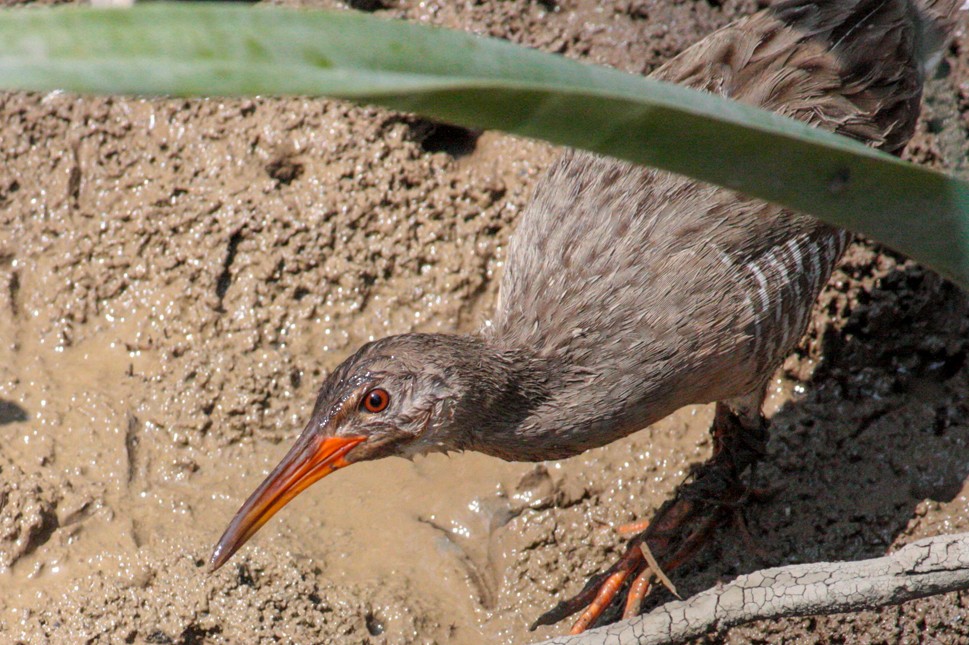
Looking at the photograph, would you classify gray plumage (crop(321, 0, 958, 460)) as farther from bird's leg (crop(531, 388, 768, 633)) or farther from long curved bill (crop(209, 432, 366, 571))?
bird's leg (crop(531, 388, 768, 633))

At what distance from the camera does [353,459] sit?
311cm

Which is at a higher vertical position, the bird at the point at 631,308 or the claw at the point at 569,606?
the bird at the point at 631,308

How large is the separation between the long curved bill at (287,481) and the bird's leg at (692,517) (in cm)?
99

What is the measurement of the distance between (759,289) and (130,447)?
2.39 metres

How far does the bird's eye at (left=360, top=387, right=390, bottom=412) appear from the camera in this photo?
3.02 meters

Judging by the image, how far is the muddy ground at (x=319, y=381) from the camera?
3453 mm

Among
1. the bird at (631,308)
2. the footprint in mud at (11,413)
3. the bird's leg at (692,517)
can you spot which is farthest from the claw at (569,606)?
the footprint in mud at (11,413)

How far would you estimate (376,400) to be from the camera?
9.91ft

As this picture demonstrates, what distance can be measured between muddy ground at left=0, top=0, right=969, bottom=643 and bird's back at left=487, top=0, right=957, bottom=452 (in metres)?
0.32

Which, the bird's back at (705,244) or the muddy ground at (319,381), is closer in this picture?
the bird's back at (705,244)

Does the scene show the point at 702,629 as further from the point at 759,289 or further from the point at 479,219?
the point at 479,219

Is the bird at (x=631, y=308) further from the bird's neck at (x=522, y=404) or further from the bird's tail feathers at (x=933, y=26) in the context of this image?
the bird's tail feathers at (x=933, y=26)

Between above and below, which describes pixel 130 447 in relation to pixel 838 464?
below

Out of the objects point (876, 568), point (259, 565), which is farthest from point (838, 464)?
point (259, 565)
